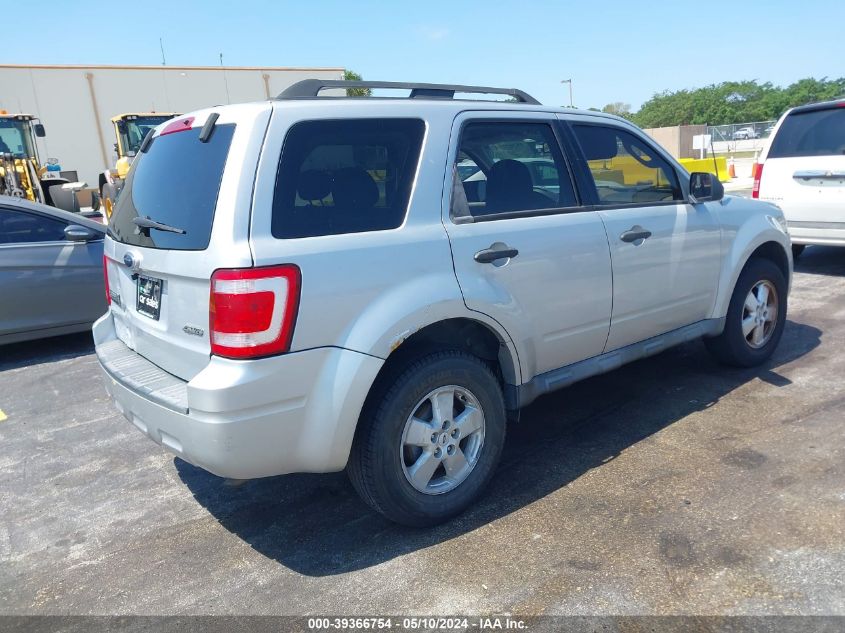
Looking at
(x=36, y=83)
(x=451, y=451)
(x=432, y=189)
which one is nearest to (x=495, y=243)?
(x=432, y=189)

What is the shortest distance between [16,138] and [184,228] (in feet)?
53.9

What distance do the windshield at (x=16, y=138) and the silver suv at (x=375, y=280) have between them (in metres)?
15.2

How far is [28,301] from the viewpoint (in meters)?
6.09

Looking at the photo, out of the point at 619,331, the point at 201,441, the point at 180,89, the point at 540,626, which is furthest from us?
the point at 180,89

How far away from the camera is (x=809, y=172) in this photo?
7.44 metres

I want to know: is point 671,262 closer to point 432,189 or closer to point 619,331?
point 619,331

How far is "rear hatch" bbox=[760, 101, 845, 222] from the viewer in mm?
7277

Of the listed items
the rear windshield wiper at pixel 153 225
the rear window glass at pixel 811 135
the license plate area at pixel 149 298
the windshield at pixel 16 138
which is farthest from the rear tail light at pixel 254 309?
the windshield at pixel 16 138

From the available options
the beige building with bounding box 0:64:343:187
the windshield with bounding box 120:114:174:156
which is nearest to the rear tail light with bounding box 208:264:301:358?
the windshield with bounding box 120:114:174:156

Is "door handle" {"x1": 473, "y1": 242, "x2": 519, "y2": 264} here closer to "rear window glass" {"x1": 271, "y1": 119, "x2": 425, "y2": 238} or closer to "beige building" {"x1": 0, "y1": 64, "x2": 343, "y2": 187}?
"rear window glass" {"x1": 271, "y1": 119, "x2": 425, "y2": 238}

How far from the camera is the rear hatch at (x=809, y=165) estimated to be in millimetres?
7277

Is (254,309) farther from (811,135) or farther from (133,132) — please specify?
(133,132)

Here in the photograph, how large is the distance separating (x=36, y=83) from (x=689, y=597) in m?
25.9

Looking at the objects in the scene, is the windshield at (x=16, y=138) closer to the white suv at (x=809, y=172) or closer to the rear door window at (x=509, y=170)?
the white suv at (x=809, y=172)
